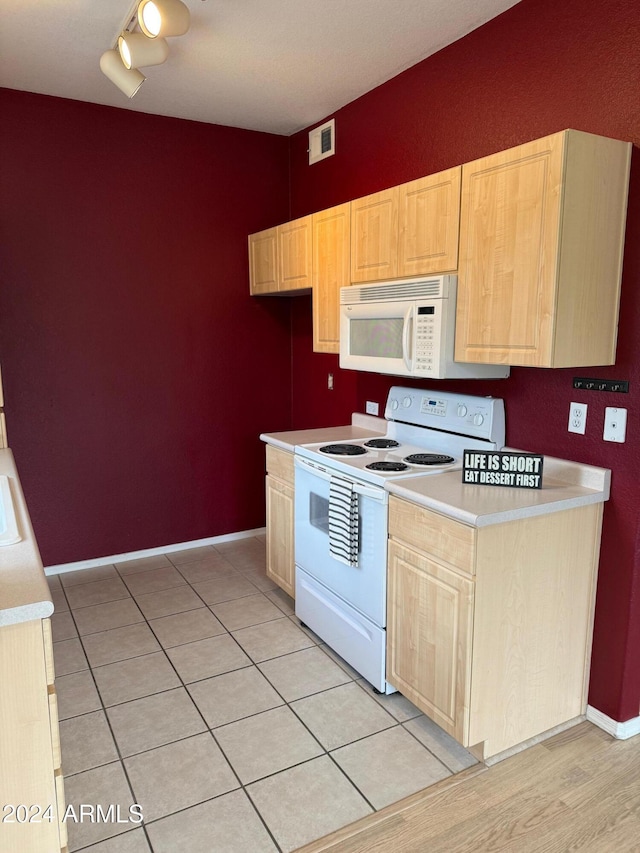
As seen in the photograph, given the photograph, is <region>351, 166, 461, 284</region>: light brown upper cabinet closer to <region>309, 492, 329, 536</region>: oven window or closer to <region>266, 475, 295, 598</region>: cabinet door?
<region>309, 492, 329, 536</region>: oven window

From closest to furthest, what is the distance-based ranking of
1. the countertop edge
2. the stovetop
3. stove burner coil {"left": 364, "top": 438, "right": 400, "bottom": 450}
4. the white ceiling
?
the countertop edge, the white ceiling, the stovetop, stove burner coil {"left": 364, "top": 438, "right": 400, "bottom": 450}

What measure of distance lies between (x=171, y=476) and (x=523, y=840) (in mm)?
2808

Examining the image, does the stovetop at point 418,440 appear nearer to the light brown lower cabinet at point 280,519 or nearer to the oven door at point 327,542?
the oven door at point 327,542

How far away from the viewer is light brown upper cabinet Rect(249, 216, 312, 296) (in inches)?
131

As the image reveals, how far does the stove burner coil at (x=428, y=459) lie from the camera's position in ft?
8.46

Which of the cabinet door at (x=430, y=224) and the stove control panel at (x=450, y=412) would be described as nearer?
the cabinet door at (x=430, y=224)

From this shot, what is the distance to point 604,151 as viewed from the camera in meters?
1.94

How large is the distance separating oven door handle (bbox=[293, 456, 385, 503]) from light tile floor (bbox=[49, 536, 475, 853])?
2.68 feet

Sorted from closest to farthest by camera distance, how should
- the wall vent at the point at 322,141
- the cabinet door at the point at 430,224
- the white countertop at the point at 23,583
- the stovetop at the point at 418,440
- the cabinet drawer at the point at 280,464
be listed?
the white countertop at the point at 23,583 < the cabinet door at the point at 430,224 < the stovetop at the point at 418,440 < the cabinet drawer at the point at 280,464 < the wall vent at the point at 322,141

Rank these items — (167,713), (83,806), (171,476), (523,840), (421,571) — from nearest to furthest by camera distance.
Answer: (523,840) → (83,806) → (421,571) → (167,713) → (171,476)

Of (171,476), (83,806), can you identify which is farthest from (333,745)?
(171,476)

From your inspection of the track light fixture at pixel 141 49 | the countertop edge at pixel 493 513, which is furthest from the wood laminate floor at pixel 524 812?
the track light fixture at pixel 141 49

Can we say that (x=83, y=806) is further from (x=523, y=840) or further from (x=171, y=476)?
(x=171, y=476)

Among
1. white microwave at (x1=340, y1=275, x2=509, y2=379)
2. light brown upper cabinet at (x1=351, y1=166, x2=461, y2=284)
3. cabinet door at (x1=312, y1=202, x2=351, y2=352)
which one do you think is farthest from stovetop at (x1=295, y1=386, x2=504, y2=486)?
light brown upper cabinet at (x1=351, y1=166, x2=461, y2=284)
